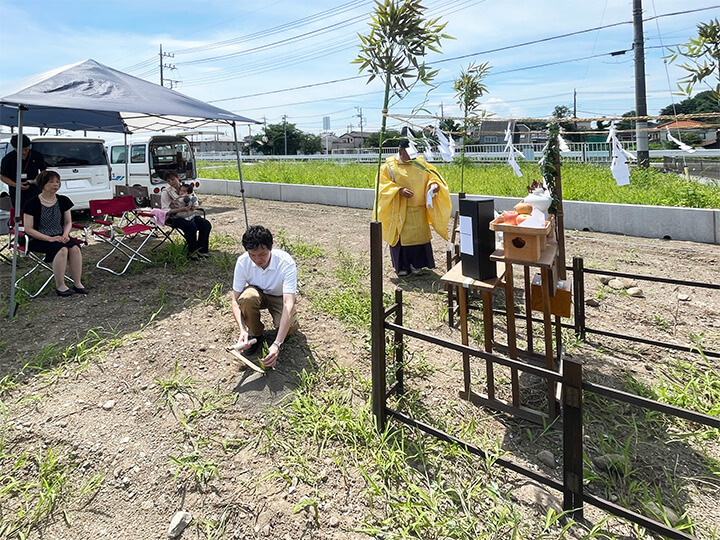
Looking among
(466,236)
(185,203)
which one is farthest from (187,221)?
(466,236)

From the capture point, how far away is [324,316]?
4023mm

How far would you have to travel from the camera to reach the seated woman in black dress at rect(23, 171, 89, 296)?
436 centimetres

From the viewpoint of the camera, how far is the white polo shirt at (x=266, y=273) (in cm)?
321

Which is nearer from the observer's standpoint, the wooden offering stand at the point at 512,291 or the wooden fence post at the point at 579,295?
the wooden offering stand at the point at 512,291

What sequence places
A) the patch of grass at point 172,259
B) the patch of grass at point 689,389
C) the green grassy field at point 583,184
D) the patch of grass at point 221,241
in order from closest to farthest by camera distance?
1. the patch of grass at point 689,389
2. the patch of grass at point 172,259
3. the patch of grass at point 221,241
4. the green grassy field at point 583,184

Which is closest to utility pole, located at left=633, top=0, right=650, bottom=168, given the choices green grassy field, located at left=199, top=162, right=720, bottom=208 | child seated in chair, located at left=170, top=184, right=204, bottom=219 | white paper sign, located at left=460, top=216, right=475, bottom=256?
green grassy field, located at left=199, top=162, right=720, bottom=208

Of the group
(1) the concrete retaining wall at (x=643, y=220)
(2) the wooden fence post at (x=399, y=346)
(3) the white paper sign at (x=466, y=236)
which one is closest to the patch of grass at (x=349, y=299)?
(2) the wooden fence post at (x=399, y=346)

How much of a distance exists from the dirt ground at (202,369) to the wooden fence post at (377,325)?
0.37 meters

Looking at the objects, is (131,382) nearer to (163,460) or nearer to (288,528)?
(163,460)

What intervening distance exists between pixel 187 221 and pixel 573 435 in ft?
15.7

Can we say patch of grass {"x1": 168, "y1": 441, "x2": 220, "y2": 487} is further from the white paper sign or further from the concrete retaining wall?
the concrete retaining wall

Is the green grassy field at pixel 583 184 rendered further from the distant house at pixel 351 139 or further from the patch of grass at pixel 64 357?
the distant house at pixel 351 139

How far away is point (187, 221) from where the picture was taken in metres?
5.45

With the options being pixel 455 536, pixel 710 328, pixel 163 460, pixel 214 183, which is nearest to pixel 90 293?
pixel 163 460
